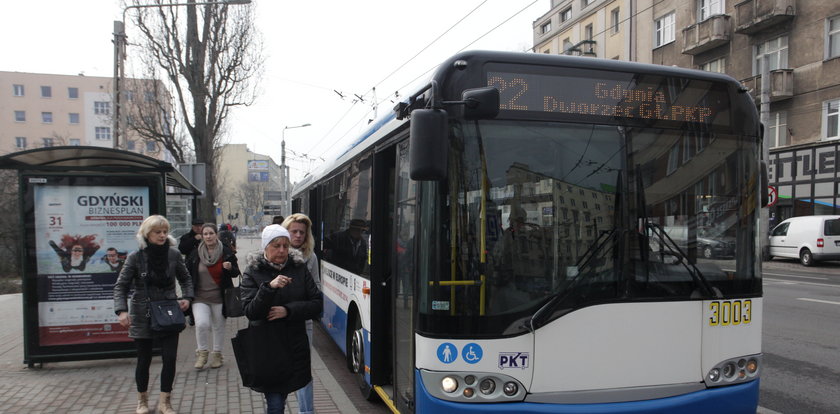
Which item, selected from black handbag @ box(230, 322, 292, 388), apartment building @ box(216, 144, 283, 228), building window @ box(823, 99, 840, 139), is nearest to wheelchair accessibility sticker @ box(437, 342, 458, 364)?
black handbag @ box(230, 322, 292, 388)

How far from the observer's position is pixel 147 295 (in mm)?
4852

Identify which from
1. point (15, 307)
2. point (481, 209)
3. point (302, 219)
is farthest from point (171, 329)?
point (15, 307)

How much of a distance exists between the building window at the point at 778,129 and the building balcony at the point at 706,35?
4.28 m

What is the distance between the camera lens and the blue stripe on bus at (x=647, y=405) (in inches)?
128

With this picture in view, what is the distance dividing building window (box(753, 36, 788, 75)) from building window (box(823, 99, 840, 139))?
2660 mm

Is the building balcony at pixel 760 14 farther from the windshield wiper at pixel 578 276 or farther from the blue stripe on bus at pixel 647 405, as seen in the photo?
the windshield wiper at pixel 578 276

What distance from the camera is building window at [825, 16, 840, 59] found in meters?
22.9

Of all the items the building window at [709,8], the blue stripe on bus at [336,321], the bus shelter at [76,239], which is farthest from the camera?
the building window at [709,8]

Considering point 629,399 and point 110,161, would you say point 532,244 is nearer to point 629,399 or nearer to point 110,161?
point 629,399

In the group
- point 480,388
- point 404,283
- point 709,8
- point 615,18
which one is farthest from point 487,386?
point 615,18

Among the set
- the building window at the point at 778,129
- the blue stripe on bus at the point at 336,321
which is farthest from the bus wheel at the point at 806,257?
the blue stripe on bus at the point at 336,321

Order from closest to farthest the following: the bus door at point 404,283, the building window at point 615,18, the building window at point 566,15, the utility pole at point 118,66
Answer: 1. the bus door at point 404,283
2. the utility pole at point 118,66
3. the building window at point 615,18
4. the building window at point 566,15

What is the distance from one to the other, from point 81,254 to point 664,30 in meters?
31.5

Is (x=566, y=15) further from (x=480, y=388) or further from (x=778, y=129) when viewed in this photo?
(x=480, y=388)
